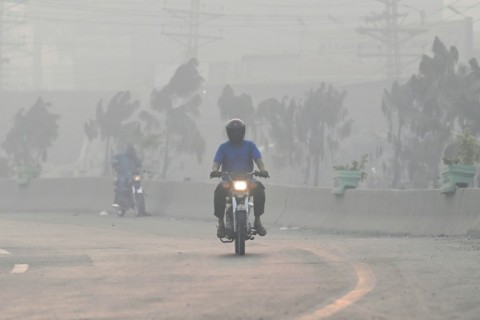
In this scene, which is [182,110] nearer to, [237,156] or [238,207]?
[237,156]

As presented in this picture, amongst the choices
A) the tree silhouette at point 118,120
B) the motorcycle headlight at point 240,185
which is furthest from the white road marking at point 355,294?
the tree silhouette at point 118,120

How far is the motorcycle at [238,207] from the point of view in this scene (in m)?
14.6

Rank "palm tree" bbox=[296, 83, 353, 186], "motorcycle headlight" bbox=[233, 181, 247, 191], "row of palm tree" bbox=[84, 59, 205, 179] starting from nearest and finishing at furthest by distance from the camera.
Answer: "motorcycle headlight" bbox=[233, 181, 247, 191], "palm tree" bbox=[296, 83, 353, 186], "row of palm tree" bbox=[84, 59, 205, 179]

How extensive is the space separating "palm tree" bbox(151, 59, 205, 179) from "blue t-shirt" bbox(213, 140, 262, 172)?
54365 mm

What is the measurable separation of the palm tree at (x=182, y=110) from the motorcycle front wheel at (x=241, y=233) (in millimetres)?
55119

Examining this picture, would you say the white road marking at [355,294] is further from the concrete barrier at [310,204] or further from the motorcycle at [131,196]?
the motorcycle at [131,196]

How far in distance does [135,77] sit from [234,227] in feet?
506

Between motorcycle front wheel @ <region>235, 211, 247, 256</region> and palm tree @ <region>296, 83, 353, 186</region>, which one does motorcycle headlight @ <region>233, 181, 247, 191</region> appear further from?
palm tree @ <region>296, 83, 353, 186</region>

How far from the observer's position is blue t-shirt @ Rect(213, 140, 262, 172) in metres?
15.2

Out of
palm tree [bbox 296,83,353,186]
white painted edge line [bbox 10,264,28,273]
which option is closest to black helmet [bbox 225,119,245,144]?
white painted edge line [bbox 10,264,28,273]

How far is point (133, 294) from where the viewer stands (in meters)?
9.88

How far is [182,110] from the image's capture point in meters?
71.4

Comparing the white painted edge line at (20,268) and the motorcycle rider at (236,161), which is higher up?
the motorcycle rider at (236,161)

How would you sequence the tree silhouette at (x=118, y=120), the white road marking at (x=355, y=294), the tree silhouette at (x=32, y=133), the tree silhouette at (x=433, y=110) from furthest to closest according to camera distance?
the tree silhouette at (x=118, y=120), the tree silhouette at (x=32, y=133), the tree silhouette at (x=433, y=110), the white road marking at (x=355, y=294)
